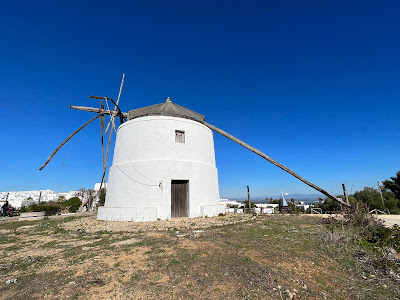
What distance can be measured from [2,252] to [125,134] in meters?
9.65

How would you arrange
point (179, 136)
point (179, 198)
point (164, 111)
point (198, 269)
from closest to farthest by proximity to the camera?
point (198, 269), point (179, 198), point (179, 136), point (164, 111)

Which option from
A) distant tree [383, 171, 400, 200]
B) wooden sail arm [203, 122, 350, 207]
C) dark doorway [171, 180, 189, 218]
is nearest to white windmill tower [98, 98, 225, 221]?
dark doorway [171, 180, 189, 218]

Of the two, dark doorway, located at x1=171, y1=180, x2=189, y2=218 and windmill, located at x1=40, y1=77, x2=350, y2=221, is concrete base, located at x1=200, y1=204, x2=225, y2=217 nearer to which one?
windmill, located at x1=40, y1=77, x2=350, y2=221

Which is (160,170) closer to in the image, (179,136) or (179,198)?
(179,198)

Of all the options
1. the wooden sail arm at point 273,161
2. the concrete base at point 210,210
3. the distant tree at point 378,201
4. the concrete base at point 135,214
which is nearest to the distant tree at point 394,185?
the distant tree at point 378,201

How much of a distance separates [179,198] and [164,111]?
6239mm

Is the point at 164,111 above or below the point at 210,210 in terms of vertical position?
above

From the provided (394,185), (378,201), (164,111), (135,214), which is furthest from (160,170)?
(394,185)

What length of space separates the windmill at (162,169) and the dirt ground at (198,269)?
551cm

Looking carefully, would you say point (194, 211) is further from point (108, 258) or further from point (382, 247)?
point (382, 247)

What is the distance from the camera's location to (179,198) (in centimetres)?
1411

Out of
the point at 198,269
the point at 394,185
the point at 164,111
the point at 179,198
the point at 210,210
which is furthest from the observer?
the point at 394,185

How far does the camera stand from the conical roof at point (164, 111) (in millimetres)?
15236

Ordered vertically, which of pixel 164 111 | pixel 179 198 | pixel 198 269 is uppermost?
pixel 164 111
